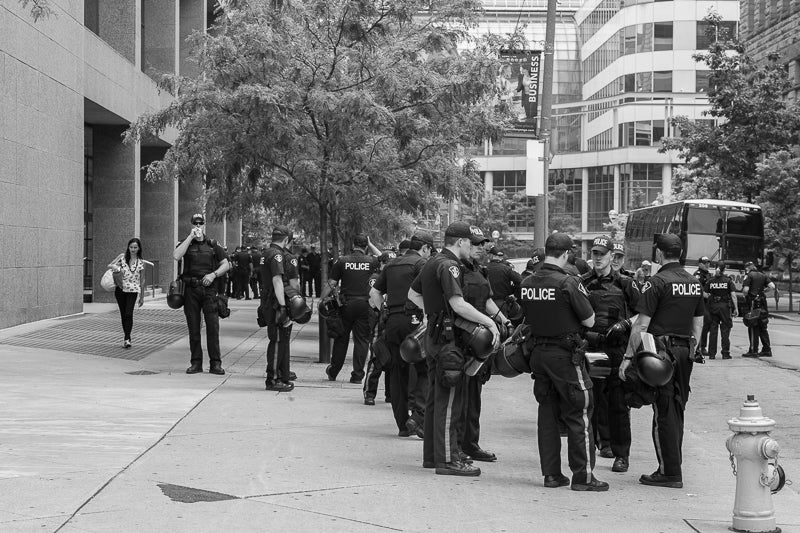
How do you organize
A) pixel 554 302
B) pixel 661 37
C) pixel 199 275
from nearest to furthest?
pixel 554 302 < pixel 199 275 < pixel 661 37

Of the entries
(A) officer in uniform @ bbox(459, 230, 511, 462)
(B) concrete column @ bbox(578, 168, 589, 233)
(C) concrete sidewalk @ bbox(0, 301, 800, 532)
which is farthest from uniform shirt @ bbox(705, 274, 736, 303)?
(B) concrete column @ bbox(578, 168, 589, 233)

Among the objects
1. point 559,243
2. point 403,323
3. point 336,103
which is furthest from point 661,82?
point 559,243

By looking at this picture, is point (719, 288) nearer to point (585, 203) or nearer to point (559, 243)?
point (559, 243)

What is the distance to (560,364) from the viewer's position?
25.6 ft

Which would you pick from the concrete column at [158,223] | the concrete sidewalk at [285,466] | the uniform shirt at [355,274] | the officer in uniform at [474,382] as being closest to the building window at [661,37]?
the concrete column at [158,223]

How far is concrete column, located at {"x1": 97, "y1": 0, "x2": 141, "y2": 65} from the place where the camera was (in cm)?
2736

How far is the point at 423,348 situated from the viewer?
8.90 meters

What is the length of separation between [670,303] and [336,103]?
357 inches

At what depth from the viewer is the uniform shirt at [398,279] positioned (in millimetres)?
10750

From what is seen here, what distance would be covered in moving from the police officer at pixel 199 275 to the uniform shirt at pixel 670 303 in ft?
23.7

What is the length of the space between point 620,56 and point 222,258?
220 ft

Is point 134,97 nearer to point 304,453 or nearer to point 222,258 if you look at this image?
point 222,258

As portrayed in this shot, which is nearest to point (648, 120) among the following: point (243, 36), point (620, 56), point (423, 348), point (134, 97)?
point (620, 56)

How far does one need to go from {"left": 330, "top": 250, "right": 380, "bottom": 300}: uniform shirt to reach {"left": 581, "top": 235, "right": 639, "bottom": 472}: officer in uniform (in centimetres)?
459
